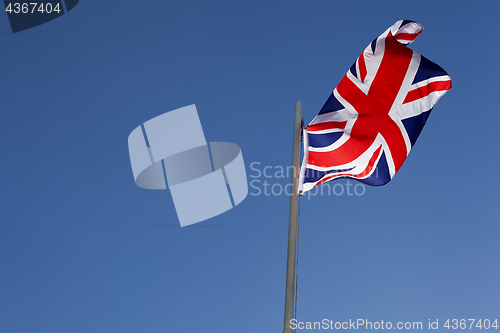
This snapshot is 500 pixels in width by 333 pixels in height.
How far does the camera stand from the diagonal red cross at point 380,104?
11484mm

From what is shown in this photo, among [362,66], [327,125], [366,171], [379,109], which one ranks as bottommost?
[366,171]

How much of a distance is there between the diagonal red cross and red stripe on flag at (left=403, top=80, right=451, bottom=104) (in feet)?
1.05

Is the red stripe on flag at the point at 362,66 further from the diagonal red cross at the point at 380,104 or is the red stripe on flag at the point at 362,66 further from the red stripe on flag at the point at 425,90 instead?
the red stripe on flag at the point at 425,90

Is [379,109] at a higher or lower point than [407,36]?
lower

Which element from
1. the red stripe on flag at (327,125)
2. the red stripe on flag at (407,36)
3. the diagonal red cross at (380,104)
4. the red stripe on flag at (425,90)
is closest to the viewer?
the red stripe on flag at (327,125)

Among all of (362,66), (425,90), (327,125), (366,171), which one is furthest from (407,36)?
(366,171)

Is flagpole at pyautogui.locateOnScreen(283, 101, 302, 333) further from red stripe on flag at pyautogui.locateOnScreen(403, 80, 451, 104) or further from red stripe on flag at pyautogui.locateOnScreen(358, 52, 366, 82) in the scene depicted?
red stripe on flag at pyautogui.locateOnScreen(403, 80, 451, 104)

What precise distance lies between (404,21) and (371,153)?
316cm

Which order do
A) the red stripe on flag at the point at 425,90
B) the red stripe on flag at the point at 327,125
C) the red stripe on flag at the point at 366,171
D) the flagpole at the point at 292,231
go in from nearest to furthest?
the flagpole at the point at 292,231
the red stripe on flag at the point at 366,171
the red stripe on flag at the point at 327,125
the red stripe on flag at the point at 425,90

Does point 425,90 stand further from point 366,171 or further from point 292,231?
point 292,231

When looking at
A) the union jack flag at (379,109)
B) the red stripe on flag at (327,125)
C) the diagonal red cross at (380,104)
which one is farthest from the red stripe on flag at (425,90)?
the red stripe on flag at (327,125)

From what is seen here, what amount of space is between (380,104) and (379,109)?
0.12 meters

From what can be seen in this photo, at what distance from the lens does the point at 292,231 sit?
328 inches

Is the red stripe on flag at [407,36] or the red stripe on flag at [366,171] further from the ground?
the red stripe on flag at [407,36]
